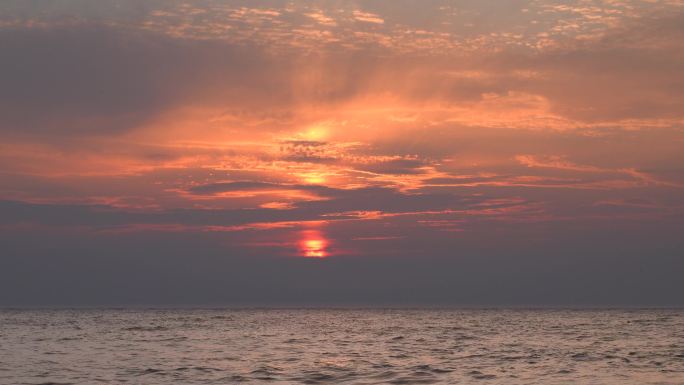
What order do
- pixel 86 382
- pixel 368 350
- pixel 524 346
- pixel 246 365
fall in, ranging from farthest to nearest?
pixel 524 346 → pixel 368 350 → pixel 246 365 → pixel 86 382

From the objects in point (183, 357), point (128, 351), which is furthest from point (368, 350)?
point (128, 351)

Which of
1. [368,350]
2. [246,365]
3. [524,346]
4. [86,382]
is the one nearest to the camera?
[86,382]

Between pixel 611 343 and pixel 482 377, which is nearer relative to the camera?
pixel 482 377

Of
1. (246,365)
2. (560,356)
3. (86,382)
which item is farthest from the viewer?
(560,356)

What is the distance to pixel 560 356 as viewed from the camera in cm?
5572

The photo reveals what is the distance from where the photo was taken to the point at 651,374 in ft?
142

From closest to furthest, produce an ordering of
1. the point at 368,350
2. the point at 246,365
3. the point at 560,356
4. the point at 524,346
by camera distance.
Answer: the point at 246,365 < the point at 560,356 < the point at 368,350 < the point at 524,346

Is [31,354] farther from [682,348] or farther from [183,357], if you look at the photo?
[682,348]

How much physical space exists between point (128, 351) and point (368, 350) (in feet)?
63.7

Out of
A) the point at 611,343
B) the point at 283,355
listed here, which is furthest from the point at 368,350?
the point at 611,343

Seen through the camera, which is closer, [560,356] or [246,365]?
[246,365]

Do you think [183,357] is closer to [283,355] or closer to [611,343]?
[283,355]

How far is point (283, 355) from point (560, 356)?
66.3ft

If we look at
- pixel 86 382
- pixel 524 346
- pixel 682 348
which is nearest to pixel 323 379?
pixel 86 382
